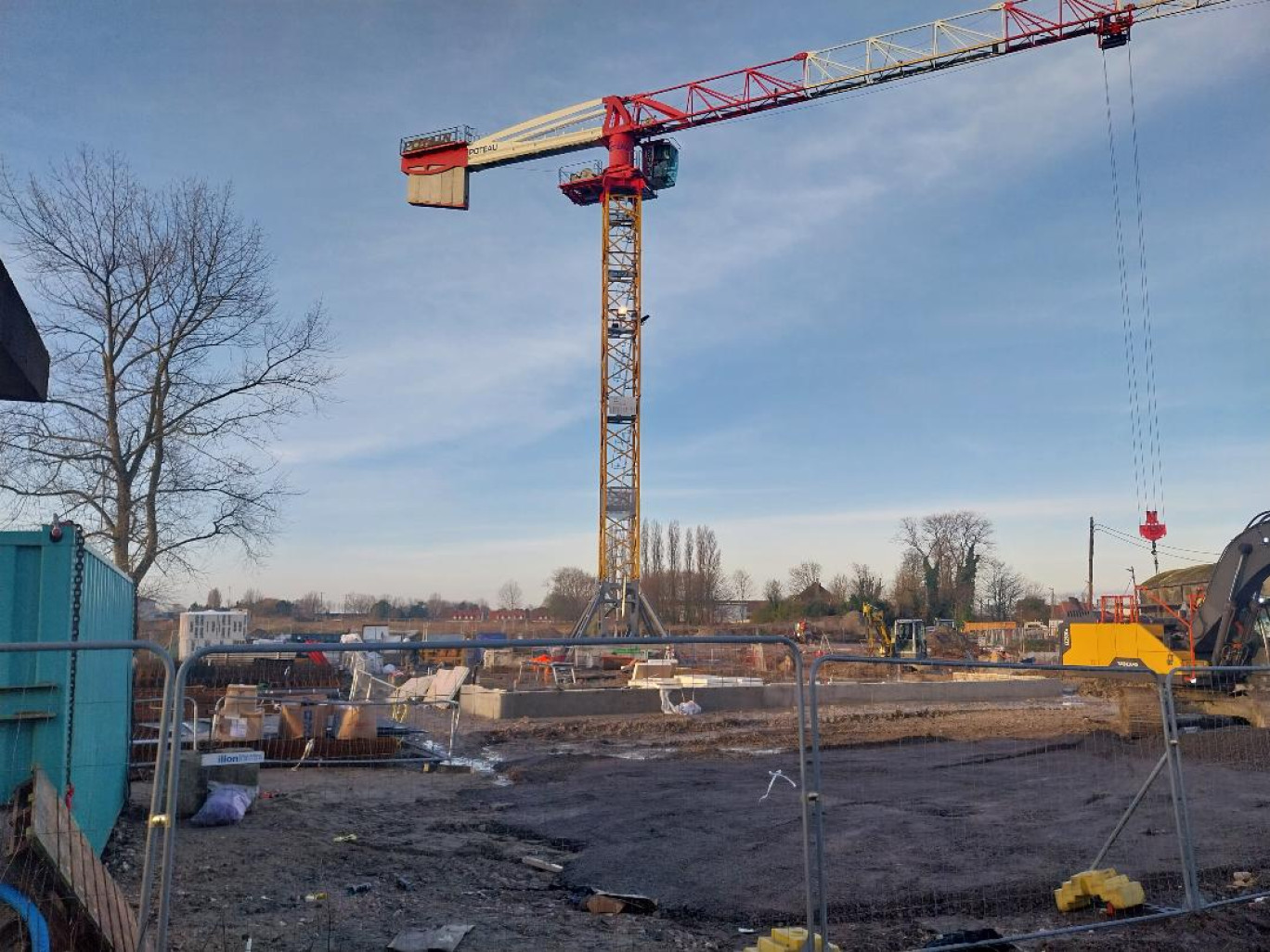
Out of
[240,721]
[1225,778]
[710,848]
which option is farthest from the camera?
[1225,778]

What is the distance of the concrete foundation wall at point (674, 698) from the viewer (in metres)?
23.7

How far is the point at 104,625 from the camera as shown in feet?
29.7

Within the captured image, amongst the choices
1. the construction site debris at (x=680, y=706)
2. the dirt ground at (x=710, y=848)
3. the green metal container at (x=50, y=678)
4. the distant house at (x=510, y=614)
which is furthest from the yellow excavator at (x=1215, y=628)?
the distant house at (x=510, y=614)

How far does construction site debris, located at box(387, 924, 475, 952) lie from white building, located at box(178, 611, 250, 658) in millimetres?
31545

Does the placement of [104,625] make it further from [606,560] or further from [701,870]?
[606,560]

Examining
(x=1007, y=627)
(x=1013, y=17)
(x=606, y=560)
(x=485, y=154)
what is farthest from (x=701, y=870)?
(x=1007, y=627)

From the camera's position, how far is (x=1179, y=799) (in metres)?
7.39

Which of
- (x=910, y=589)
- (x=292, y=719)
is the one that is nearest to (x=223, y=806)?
(x=292, y=719)

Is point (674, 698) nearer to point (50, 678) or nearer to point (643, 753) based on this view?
point (643, 753)

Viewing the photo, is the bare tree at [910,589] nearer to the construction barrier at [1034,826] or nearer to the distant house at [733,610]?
the distant house at [733,610]

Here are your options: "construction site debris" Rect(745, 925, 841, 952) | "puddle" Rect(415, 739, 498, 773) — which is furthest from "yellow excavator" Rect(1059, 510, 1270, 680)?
"construction site debris" Rect(745, 925, 841, 952)

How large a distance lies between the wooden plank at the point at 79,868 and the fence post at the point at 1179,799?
6.78m

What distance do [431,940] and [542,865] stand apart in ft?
8.80

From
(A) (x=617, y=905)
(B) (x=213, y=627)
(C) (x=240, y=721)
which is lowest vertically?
(A) (x=617, y=905)
